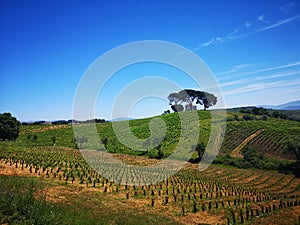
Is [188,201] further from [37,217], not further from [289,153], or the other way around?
[289,153]

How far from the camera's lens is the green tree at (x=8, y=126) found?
56.7 metres

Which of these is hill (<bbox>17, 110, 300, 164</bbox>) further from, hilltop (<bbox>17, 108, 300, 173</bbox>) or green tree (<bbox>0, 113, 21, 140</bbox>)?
green tree (<bbox>0, 113, 21, 140</bbox>)

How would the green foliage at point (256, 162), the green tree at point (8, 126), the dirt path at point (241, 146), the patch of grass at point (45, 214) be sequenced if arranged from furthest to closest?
the green tree at point (8, 126)
the dirt path at point (241, 146)
the green foliage at point (256, 162)
the patch of grass at point (45, 214)

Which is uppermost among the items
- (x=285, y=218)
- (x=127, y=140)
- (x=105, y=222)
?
(x=127, y=140)

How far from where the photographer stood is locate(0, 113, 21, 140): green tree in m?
56.7

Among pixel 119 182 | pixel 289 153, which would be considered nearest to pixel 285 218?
pixel 119 182

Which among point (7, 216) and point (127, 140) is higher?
point (127, 140)

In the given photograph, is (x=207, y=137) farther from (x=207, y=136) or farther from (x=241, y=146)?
(x=241, y=146)

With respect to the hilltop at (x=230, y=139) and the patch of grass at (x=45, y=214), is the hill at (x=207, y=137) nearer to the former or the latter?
the hilltop at (x=230, y=139)

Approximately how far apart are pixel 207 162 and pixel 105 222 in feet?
137

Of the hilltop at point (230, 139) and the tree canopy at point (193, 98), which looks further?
the tree canopy at point (193, 98)

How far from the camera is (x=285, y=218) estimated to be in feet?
57.7

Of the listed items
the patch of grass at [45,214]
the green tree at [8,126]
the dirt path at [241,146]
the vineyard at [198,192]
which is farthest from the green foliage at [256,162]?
the green tree at [8,126]

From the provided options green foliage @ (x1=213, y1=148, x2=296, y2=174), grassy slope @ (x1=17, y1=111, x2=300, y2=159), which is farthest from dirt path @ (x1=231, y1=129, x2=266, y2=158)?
green foliage @ (x1=213, y1=148, x2=296, y2=174)
